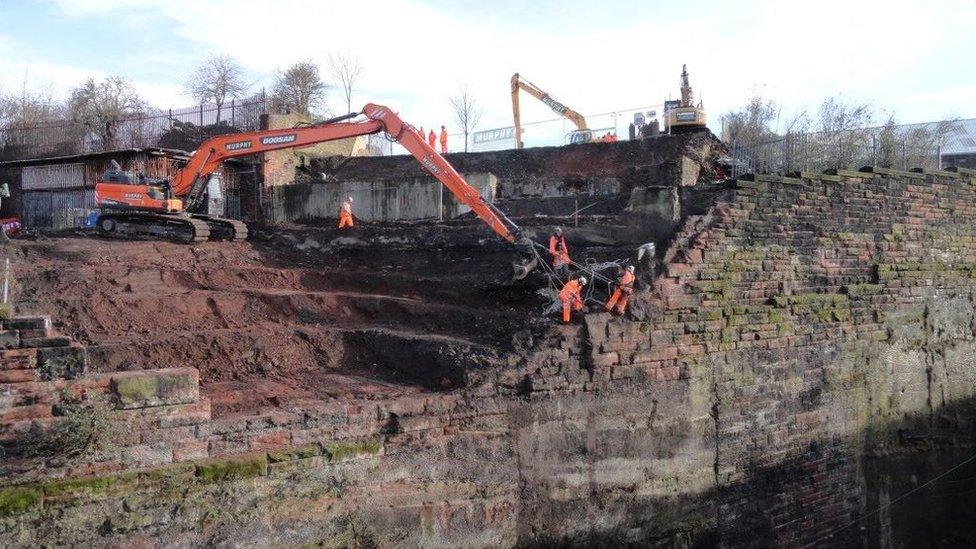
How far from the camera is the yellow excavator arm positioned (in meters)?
19.3

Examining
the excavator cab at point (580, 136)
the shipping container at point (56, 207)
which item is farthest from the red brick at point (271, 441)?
the excavator cab at point (580, 136)

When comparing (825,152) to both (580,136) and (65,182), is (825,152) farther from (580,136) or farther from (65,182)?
(65,182)

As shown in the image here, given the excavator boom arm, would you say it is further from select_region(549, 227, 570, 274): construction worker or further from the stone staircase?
the stone staircase

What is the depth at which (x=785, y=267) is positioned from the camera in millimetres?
7590

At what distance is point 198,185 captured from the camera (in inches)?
500

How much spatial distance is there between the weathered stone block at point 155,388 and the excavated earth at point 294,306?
73 cm

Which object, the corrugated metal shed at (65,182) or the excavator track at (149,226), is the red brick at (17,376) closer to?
the excavator track at (149,226)

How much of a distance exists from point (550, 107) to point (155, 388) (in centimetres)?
1700

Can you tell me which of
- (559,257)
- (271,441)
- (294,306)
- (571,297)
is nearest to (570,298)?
(571,297)

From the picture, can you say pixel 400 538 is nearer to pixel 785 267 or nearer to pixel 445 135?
pixel 785 267

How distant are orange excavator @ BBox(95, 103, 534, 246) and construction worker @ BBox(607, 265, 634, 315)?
5.16 metres

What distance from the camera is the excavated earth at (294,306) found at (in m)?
6.68

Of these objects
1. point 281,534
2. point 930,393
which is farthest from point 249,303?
point 930,393

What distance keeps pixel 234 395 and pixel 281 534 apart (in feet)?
4.73
